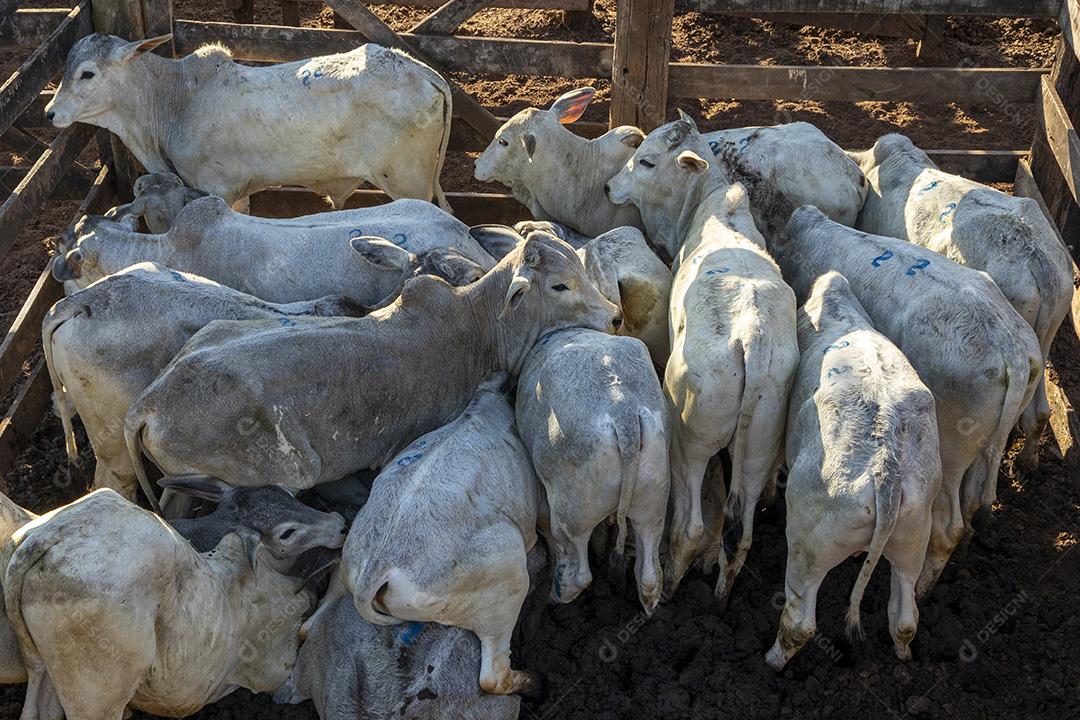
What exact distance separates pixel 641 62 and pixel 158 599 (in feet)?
16.9

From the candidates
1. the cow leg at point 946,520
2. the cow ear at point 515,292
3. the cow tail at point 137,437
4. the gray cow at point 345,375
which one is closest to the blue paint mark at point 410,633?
the gray cow at point 345,375

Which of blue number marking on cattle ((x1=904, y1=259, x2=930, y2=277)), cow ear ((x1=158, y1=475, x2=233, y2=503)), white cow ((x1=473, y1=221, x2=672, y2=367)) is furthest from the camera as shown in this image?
white cow ((x1=473, y1=221, x2=672, y2=367))

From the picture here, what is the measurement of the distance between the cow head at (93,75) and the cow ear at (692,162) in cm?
372

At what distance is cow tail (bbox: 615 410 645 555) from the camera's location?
537 centimetres

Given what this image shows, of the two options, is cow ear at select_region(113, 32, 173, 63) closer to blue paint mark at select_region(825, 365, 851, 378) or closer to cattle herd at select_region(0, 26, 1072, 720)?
cattle herd at select_region(0, 26, 1072, 720)

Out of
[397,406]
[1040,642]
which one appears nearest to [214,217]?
[397,406]

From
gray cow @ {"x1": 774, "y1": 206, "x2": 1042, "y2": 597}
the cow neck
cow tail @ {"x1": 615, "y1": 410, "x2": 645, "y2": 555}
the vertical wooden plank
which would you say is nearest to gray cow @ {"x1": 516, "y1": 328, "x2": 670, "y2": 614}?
cow tail @ {"x1": 615, "y1": 410, "x2": 645, "y2": 555}

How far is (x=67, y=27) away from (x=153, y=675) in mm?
5127

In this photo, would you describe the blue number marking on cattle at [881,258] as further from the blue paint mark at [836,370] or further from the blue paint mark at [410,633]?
the blue paint mark at [410,633]

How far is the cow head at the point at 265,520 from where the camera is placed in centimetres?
555

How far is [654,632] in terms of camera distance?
5.90m

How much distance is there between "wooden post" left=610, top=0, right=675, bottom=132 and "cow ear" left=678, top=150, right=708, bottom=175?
90cm

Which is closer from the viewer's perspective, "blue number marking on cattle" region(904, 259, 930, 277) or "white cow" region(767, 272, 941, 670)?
"white cow" region(767, 272, 941, 670)

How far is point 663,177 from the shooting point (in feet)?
25.8
